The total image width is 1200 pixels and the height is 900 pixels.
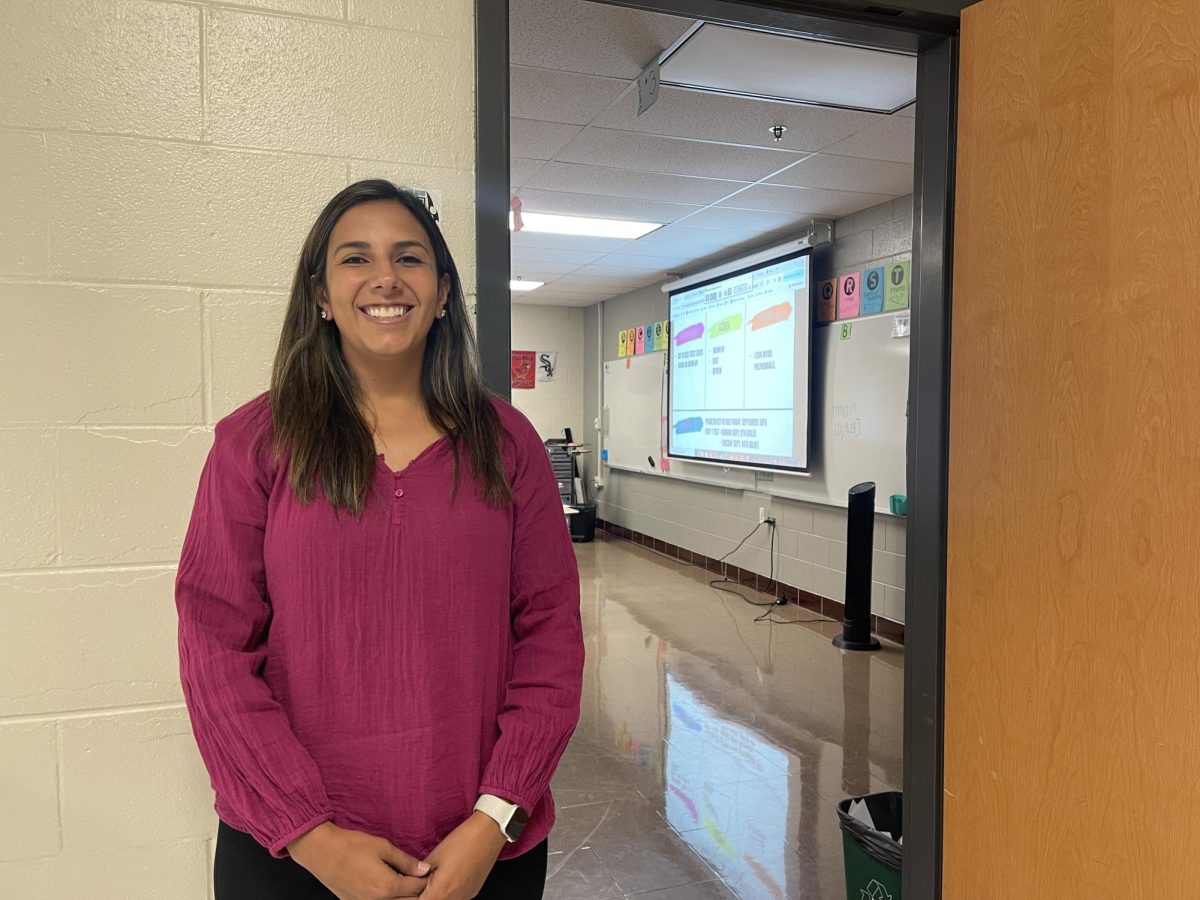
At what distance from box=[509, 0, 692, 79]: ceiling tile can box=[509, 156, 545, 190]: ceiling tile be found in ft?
3.54

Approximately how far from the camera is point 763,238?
5816mm

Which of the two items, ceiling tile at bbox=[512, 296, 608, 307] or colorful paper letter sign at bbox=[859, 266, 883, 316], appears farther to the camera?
ceiling tile at bbox=[512, 296, 608, 307]

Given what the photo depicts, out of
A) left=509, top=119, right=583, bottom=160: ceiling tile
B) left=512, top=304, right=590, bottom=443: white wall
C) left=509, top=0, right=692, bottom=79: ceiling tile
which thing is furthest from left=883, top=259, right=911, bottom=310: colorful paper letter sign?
left=512, top=304, right=590, bottom=443: white wall

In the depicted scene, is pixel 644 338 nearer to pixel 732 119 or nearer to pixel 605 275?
pixel 605 275

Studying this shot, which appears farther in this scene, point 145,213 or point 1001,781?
point 1001,781

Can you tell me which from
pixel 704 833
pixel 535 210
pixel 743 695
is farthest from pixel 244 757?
pixel 535 210

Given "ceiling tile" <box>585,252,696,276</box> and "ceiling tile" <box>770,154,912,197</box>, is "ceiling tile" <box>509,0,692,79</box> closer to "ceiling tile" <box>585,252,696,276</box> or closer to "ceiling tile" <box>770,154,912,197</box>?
"ceiling tile" <box>770,154,912,197</box>

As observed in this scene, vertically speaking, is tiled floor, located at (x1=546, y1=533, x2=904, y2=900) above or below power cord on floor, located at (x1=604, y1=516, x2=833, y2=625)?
below

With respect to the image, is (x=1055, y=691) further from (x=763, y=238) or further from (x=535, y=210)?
(x=763, y=238)

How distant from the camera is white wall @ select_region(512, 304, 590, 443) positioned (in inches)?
352

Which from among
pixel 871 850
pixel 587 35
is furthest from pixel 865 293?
pixel 871 850

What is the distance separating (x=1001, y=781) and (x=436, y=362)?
126cm

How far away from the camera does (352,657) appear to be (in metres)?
1.05

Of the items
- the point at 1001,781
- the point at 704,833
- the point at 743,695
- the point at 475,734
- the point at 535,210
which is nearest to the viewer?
the point at 475,734
